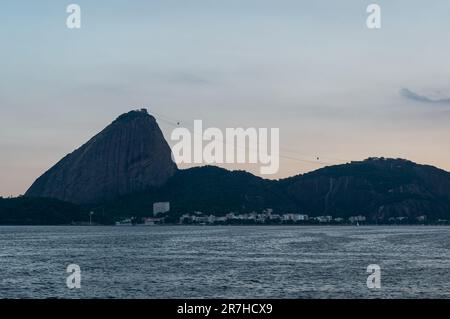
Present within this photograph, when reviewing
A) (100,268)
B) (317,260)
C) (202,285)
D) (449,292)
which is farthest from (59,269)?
(449,292)
